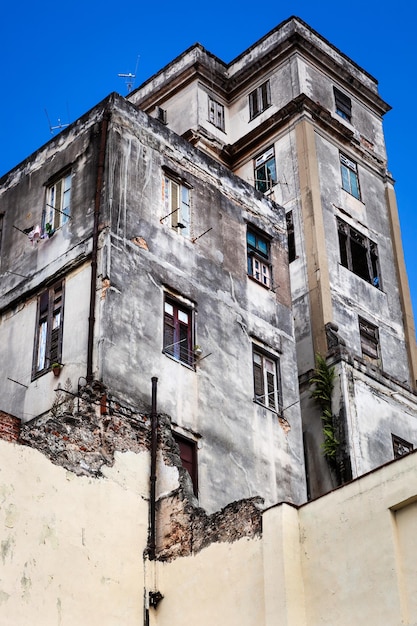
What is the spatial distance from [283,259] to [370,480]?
1060 centimetres

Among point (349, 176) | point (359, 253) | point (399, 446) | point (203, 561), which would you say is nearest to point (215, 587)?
point (203, 561)

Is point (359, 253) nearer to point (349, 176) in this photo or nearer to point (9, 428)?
point (349, 176)

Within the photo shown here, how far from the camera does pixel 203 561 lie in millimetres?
18328

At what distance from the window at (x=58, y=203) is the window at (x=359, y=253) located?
10.6 m

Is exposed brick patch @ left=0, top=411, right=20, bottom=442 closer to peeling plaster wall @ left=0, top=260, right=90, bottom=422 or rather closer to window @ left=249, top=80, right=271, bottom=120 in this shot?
peeling plaster wall @ left=0, top=260, right=90, bottom=422

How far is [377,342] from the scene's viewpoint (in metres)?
31.4

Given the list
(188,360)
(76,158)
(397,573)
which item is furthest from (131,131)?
(397,573)

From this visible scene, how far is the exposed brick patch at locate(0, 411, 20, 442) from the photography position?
1791 cm

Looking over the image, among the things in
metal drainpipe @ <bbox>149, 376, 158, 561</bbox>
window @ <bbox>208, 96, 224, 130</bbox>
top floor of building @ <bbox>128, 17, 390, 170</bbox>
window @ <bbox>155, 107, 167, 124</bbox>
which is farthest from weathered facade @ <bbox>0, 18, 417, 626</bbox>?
window @ <bbox>155, 107, 167, 124</bbox>

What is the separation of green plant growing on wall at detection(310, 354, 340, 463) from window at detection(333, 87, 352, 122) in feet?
38.3

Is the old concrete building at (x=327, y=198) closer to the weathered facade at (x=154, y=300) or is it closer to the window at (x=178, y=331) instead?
the weathered facade at (x=154, y=300)

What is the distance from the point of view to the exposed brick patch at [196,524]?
59.2 ft

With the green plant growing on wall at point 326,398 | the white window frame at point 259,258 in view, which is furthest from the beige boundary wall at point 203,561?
the green plant growing on wall at point 326,398

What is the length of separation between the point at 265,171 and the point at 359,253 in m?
4.19
